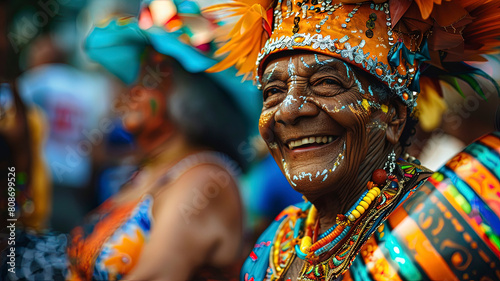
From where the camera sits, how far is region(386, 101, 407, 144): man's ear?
170 centimetres

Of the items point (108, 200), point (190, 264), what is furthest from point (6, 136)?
point (190, 264)

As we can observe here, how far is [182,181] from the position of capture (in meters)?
2.97

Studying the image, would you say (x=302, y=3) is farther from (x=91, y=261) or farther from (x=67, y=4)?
(x=67, y=4)

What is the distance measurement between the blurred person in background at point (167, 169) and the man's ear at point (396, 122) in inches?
53.2

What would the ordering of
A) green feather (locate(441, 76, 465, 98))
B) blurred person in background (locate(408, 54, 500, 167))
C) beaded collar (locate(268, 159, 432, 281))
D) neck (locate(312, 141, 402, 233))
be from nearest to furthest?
1. beaded collar (locate(268, 159, 432, 281))
2. neck (locate(312, 141, 402, 233))
3. green feather (locate(441, 76, 465, 98))
4. blurred person in background (locate(408, 54, 500, 167))

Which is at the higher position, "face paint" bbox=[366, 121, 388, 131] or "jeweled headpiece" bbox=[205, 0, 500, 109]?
"jeweled headpiece" bbox=[205, 0, 500, 109]

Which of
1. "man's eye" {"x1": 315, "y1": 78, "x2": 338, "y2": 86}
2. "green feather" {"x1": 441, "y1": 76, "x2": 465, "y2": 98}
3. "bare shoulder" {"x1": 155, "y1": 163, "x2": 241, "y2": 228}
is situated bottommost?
"bare shoulder" {"x1": 155, "y1": 163, "x2": 241, "y2": 228}

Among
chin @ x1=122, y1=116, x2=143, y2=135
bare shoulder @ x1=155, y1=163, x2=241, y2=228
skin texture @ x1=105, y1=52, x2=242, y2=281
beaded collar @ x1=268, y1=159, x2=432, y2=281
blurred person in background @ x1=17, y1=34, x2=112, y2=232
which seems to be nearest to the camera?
beaded collar @ x1=268, y1=159, x2=432, y2=281

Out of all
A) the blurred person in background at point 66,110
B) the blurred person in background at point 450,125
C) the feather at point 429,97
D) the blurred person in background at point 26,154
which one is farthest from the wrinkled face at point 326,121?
the blurred person in background at point 26,154

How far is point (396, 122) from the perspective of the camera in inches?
67.5

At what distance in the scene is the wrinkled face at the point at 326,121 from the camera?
63.4 inches

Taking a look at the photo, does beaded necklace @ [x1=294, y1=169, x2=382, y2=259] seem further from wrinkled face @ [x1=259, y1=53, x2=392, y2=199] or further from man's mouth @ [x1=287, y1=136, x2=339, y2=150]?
man's mouth @ [x1=287, y1=136, x2=339, y2=150]

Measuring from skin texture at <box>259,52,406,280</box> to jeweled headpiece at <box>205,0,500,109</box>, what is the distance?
54 mm

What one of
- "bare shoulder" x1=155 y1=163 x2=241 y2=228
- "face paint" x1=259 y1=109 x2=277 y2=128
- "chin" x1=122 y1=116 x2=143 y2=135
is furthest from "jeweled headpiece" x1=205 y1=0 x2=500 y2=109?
"chin" x1=122 y1=116 x2=143 y2=135
